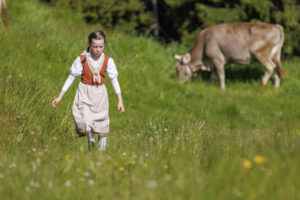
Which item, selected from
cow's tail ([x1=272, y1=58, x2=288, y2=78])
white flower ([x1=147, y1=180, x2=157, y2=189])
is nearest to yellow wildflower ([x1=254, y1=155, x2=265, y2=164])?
white flower ([x1=147, y1=180, x2=157, y2=189])

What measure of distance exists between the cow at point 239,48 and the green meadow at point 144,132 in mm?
451

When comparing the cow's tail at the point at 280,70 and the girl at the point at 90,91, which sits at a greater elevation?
the girl at the point at 90,91

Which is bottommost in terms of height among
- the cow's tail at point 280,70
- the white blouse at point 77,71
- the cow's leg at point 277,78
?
the cow's leg at point 277,78

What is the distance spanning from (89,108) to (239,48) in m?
6.60

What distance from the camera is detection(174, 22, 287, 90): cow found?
10094 mm

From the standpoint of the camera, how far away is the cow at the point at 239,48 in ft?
33.1

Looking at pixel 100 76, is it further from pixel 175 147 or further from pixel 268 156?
pixel 268 156

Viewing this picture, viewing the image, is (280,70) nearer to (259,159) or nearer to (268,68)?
(268,68)

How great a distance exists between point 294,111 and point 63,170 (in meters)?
7.05

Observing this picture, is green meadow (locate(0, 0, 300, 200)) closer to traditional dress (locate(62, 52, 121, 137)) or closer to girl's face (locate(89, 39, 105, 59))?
traditional dress (locate(62, 52, 121, 137))

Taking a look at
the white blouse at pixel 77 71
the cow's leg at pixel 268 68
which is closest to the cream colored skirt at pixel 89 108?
the white blouse at pixel 77 71

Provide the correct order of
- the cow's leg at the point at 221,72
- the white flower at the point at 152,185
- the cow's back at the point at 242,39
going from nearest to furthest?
the white flower at the point at 152,185, the cow's back at the point at 242,39, the cow's leg at the point at 221,72

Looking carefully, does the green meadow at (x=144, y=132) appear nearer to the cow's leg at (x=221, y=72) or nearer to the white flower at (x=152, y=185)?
the white flower at (x=152, y=185)

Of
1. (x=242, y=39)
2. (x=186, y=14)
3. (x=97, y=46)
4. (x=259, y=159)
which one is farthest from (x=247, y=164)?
(x=186, y=14)
